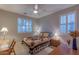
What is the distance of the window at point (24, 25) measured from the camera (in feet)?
6.37

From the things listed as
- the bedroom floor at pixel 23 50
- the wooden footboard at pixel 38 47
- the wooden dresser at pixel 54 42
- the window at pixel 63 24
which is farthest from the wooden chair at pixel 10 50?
the window at pixel 63 24

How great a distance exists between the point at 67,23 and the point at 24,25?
0.78 metres

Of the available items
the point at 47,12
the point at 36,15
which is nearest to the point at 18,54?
the point at 36,15

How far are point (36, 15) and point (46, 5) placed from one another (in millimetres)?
258

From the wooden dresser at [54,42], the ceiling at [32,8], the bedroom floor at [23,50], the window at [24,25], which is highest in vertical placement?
the ceiling at [32,8]

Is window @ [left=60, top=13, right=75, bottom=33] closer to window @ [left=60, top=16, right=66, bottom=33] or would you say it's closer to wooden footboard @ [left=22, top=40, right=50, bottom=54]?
window @ [left=60, top=16, right=66, bottom=33]

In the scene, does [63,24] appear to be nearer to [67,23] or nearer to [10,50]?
[67,23]

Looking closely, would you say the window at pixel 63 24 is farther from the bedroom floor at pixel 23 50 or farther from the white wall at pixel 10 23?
the white wall at pixel 10 23

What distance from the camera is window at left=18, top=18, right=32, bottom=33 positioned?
194 cm

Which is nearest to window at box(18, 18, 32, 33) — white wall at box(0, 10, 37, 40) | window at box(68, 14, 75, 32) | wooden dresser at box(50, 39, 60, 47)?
white wall at box(0, 10, 37, 40)

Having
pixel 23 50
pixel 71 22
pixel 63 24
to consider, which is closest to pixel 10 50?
pixel 23 50

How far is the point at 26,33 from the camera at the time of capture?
1.95 meters

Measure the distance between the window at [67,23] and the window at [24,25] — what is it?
1.93 ft
